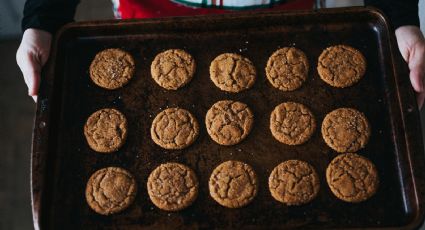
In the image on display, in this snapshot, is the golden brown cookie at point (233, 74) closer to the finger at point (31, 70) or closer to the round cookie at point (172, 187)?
the round cookie at point (172, 187)

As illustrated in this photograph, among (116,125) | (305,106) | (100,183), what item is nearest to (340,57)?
(305,106)

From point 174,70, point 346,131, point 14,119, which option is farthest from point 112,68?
point 14,119

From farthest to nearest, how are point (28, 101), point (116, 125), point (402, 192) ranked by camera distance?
point (28, 101) → point (116, 125) → point (402, 192)

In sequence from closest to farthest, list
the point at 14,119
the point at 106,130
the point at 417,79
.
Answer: the point at 417,79, the point at 106,130, the point at 14,119

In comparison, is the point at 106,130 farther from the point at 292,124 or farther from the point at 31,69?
the point at 292,124

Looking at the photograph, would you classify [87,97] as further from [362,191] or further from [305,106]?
[362,191]

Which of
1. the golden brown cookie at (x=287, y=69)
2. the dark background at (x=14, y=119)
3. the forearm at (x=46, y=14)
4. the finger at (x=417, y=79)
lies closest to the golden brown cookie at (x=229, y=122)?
the golden brown cookie at (x=287, y=69)

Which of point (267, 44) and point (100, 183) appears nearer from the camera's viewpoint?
point (100, 183)
